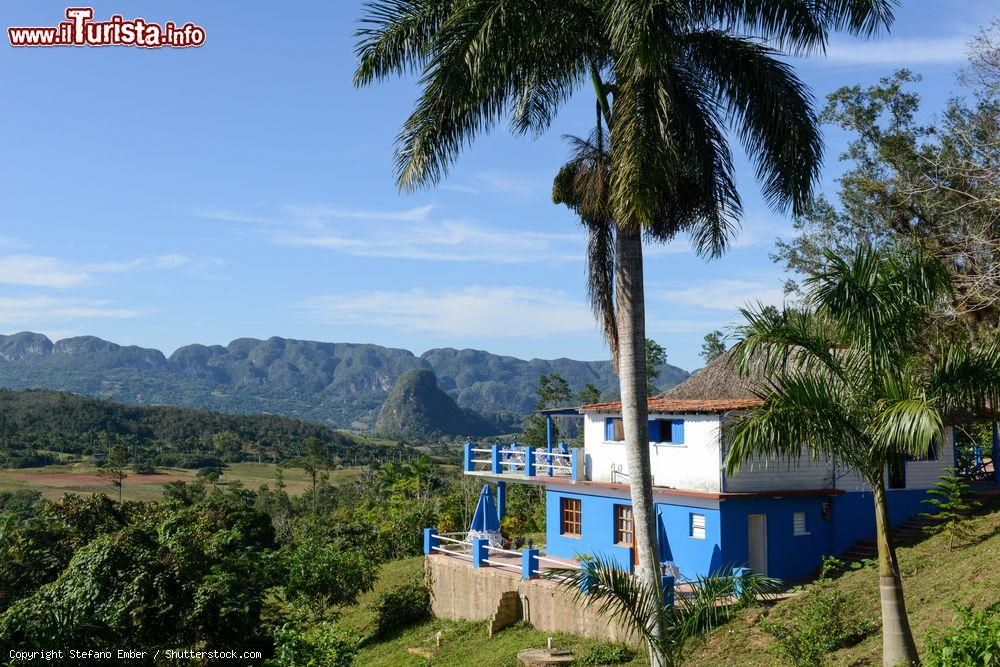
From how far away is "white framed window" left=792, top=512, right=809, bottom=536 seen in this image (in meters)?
21.4

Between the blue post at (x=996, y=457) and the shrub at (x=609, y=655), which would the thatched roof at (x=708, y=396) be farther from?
the blue post at (x=996, y=457)

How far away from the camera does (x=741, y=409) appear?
20.7 meters

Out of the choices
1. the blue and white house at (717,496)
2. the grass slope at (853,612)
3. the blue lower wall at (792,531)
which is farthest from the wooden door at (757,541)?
the grass slope at (853,612)

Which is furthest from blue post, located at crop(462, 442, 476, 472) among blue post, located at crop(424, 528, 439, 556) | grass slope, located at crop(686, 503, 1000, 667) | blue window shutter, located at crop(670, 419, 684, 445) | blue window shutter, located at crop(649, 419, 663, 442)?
grass slope, located at crop(686, 503, 1000, 667)

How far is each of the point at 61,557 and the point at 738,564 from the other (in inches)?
596

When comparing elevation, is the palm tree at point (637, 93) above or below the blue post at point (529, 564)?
above

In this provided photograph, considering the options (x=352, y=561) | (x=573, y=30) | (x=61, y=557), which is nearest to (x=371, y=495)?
(x=352, y=561)

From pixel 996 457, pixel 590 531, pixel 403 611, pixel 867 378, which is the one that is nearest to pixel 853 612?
pixel 867 378

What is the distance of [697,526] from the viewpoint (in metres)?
21.4

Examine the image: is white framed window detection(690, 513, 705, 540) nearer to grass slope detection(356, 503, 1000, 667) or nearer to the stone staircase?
the stone staircase

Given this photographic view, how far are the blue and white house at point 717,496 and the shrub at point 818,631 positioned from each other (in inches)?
130

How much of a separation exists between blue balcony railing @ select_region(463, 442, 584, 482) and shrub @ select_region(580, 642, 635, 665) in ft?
23.0

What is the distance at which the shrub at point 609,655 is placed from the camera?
18078mm

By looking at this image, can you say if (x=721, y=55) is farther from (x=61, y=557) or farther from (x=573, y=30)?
(x=61, y=557)
